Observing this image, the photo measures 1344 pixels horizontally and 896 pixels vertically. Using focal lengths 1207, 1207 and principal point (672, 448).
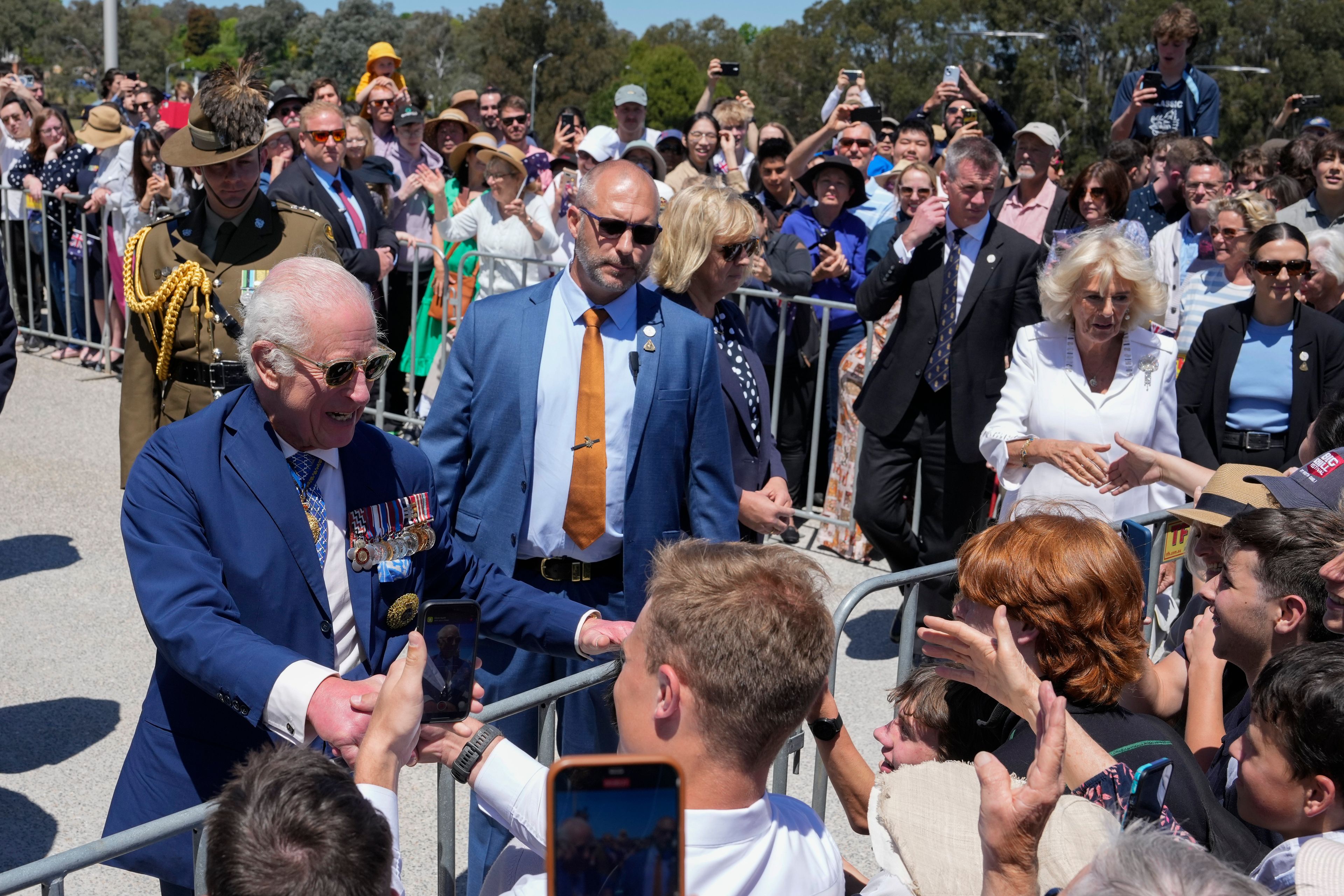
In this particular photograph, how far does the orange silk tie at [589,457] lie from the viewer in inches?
134

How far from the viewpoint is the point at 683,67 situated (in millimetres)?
83062

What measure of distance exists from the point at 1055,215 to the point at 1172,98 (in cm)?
294

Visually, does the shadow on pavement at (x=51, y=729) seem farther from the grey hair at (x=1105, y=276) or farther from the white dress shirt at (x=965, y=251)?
the grey hair at (x=1105, y=276)

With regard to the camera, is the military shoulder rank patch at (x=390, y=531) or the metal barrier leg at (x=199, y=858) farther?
the military shoulder rank patch at (x=390, y=531)

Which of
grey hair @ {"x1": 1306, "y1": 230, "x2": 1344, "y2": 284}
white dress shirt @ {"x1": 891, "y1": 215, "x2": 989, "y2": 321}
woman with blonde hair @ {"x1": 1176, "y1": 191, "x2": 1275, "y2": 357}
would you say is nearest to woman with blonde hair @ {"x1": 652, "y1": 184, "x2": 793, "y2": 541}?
white dress shirt @ {"x1": 891, "y1": 215, "x2": 989, "y2": 321}

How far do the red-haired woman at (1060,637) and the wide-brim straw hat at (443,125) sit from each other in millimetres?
8563

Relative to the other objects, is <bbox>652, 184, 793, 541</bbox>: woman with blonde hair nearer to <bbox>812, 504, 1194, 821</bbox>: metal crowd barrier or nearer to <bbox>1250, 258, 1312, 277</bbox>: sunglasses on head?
<bbox>812, 504, 1194, 821</bbox>: metal crowd barrier

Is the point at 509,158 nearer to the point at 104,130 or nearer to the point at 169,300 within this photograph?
the point at 169,300

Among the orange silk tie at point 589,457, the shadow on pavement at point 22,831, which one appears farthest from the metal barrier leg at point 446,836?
the shadow on pavement at point 22,831

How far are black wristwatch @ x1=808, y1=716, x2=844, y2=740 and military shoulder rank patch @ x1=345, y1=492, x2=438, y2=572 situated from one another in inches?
38.3

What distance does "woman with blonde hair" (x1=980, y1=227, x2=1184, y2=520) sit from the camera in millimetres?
4395

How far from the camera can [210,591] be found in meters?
2.30

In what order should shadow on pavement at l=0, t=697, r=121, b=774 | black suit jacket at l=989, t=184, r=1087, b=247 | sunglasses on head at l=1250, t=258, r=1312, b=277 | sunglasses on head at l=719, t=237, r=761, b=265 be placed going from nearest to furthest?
1. sunglasses on head at l=719, t=237, r=761, b=265
2. shadow on pavement at l=0, t=697, r=121, b=774
3. sunglasses on head at l=1250, t=258, r=1312, b=277
4. black suit jacket at l=989, t=184, r=1087, b=247

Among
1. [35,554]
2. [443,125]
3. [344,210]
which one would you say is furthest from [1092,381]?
[443,125]
